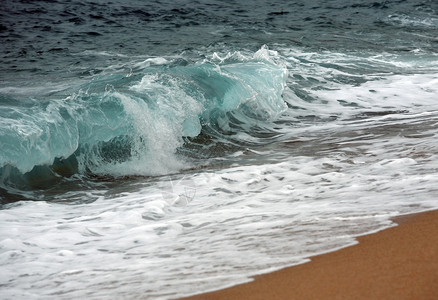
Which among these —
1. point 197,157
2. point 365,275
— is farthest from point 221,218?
point 197,157

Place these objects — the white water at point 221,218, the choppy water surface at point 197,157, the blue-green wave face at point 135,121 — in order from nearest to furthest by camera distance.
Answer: the white water at point 221,218
the choppy water surface at point 197,157
the blue-green wave face at point 135,121

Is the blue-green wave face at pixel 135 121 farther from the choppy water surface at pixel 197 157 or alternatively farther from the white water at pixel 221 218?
the white water at pixel 221 218

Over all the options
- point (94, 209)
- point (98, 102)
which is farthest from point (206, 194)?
point (98, 102)

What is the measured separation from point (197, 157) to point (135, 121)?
0.76 metres

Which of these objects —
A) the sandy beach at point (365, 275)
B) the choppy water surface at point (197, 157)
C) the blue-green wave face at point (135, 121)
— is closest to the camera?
the sandy beach at point (365, 275)

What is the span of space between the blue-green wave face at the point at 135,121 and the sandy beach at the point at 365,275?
2.28 metres

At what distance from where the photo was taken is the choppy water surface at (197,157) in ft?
8.30

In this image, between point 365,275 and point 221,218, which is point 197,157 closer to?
point 221,218

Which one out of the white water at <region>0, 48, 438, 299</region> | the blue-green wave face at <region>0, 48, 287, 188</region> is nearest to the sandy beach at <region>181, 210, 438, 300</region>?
the white water at <region>0, 48, 438, 299</region>

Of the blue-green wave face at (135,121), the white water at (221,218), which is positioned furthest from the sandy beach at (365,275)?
the blue-green wave face at (135,121)

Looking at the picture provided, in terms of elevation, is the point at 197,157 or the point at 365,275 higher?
the point at 365,275

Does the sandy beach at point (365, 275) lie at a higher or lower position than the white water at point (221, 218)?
higher

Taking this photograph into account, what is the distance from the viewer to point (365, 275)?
2.05 m

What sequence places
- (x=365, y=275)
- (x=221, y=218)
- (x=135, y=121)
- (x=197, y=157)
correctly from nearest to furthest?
(x=365, y=275)
(x=221, y=218)
(x=197, y=157)
(x=135, y=121)
